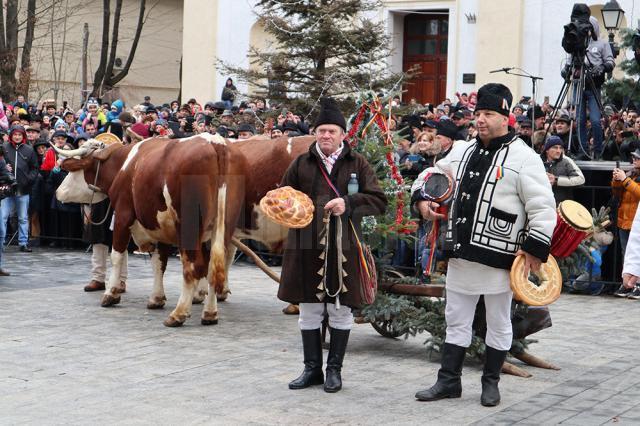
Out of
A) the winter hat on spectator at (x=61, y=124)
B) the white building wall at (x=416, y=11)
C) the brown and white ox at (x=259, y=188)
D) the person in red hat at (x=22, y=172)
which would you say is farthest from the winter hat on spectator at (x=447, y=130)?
the white building wall at (x=416, y=11)

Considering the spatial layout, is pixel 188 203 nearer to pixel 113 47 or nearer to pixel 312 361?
pixel 312 361

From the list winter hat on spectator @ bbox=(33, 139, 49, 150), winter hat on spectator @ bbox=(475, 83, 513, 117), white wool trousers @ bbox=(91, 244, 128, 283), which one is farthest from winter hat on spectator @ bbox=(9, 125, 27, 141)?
winter hat on spectator @ bbox=(475, 83, 513, 117)

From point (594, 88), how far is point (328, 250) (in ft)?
26.7

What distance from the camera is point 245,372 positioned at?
8445 millimetres

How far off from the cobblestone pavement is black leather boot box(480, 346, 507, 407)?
0.26 ft

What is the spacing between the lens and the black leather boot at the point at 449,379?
757 centimetres

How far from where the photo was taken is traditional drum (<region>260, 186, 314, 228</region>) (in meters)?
7.45

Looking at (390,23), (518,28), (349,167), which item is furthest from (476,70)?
(349,167)

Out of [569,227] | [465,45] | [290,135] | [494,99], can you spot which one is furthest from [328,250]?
[465,45]

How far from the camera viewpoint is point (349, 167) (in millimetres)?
8039

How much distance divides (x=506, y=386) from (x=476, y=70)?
2114cm

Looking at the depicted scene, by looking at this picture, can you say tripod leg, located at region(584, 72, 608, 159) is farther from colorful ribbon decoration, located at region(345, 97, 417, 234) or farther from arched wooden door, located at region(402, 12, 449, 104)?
arched wooden door, located at region(402, 12, 449, 104)

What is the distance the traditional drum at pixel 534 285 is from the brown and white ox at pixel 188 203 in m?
3.60

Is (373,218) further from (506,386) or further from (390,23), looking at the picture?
(390,23)
